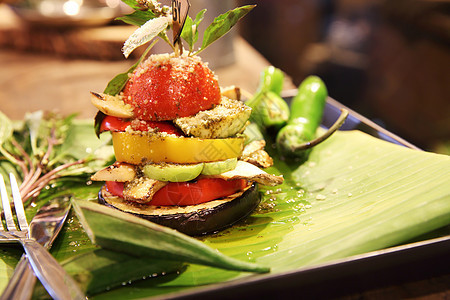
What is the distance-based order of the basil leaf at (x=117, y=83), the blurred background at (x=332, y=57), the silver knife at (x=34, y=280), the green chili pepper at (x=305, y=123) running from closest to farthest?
the silver knife at (x=34, y=280) < the basil leaf at (x=117, y=83) < the green chili pepper at (x=305, y=123) < the blurred background at (x=332, y=57)

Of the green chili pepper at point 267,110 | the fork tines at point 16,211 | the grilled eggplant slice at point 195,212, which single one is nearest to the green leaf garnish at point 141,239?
the grilled eggplant slice at point 195,212

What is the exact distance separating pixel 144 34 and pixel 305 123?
131 centimetres

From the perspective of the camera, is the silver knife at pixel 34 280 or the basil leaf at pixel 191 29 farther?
the basil leaf at pixel 191 29

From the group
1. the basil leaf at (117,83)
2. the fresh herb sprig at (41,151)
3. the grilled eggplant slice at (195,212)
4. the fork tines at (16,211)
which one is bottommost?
the grilled eggplant slice at (195,212)

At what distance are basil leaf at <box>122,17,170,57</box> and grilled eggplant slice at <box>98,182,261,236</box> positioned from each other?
64 centimetres

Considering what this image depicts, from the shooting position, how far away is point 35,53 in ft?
18.1

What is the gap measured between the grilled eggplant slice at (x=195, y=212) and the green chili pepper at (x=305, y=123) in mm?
561

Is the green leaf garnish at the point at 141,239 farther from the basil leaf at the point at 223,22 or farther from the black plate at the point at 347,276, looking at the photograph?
the basil leaf at the point at 223,22

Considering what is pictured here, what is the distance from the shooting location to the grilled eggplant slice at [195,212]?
165 centimetres

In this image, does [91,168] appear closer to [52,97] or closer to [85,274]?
[85,274]

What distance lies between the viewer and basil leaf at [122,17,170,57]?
150cm

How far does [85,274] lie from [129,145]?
613 mm

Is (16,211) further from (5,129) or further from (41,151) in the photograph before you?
(5,129)

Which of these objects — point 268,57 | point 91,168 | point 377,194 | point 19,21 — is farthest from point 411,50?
point 19,21
